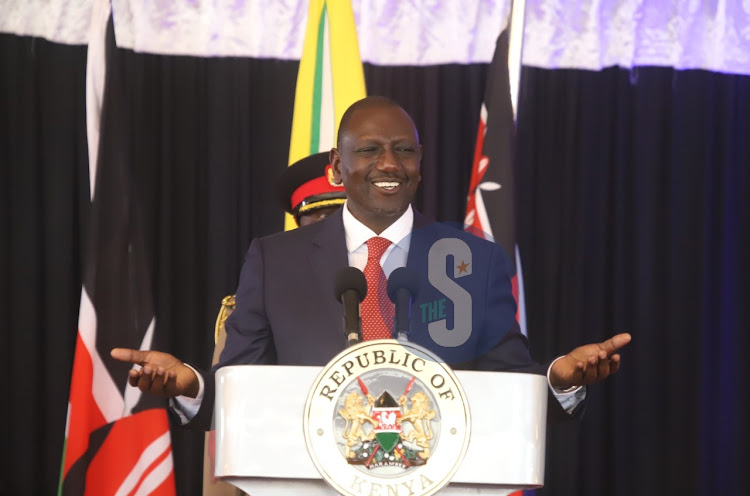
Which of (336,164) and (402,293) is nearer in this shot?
(402,293)

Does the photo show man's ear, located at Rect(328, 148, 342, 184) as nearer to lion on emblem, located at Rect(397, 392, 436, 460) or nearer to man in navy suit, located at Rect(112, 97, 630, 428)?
man in navy suit, located at Rect(112, 97, 630, 428)

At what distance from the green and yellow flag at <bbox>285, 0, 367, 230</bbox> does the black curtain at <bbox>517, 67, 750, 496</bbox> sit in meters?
1.00

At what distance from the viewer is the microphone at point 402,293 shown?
45.0 inches

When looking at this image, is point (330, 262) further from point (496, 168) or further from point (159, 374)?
point (496, 168)

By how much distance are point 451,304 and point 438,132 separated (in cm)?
270

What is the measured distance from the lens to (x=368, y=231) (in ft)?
5.69

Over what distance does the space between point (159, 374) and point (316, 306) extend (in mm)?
388

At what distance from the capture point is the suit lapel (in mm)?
1562

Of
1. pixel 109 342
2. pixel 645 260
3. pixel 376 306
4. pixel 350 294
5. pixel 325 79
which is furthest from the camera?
pixel 645 260

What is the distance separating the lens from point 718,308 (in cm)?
419

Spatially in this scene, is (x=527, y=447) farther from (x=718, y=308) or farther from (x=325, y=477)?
(x=718, y=308)

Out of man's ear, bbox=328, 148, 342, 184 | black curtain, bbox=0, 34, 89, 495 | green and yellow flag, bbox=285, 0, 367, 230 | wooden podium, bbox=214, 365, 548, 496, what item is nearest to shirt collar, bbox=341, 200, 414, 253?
man's ear, bbox=328, 148, 342, 184

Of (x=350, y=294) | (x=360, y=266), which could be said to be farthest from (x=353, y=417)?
(x=360, y=266)

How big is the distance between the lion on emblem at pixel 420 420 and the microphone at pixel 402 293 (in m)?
0.13
